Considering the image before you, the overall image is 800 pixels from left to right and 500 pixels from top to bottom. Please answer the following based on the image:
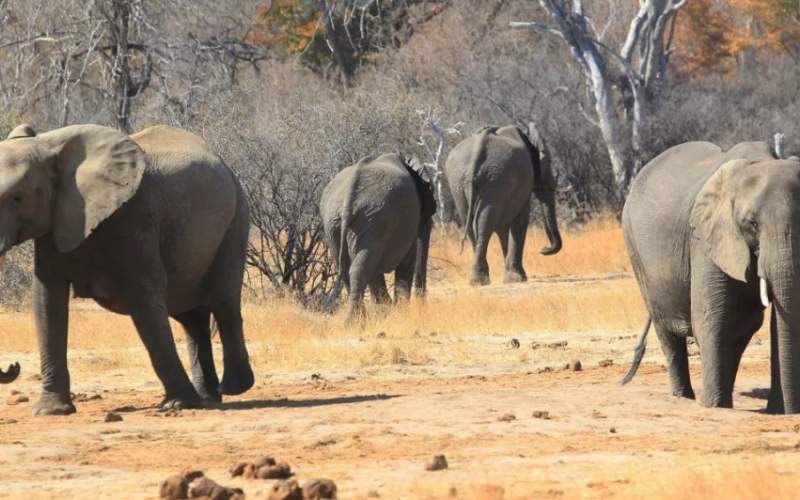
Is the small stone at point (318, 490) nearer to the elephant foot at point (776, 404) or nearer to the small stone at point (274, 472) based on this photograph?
the small stone at point (274, 472)

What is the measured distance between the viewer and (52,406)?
10.6 metres

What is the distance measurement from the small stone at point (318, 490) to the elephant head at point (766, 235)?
3453mm

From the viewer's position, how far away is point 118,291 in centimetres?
1051

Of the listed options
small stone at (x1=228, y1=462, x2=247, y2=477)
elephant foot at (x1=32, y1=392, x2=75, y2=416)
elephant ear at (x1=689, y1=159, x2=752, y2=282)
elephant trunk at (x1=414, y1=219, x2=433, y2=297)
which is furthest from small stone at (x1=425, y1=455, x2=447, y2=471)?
elephant trunk at (x1=414, y1=219, x2=433, y2=297)

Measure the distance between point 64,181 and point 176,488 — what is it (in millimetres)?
3959

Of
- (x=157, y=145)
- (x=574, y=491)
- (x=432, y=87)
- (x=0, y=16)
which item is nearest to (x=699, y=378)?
(x=157, y=145)

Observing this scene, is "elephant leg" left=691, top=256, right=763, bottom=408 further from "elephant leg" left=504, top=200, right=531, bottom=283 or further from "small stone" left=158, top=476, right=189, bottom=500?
"elephant leg" left=504, top=200, right=531, bottom=283

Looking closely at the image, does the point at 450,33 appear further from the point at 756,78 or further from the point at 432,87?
the point at 756,78

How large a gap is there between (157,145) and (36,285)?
48.5 inches

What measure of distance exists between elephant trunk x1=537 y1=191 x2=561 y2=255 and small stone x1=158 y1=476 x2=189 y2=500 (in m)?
14.6

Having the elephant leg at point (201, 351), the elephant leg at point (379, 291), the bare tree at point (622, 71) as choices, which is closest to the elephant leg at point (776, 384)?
the elephant leg at point (201, 351)

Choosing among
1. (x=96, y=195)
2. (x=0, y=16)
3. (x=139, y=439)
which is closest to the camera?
(x=139, y=439)

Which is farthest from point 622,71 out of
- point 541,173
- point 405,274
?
point 405,274

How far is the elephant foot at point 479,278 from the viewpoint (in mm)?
20562
